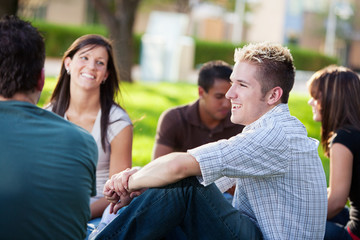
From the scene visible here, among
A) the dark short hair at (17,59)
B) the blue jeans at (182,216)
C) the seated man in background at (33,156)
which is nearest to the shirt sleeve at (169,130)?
the blue jeans at (182,216)

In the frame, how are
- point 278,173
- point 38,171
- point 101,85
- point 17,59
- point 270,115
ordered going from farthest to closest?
point 101,85, point 270,115, point 278,173, point 17,59, point 38,171

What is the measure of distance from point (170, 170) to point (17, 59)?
0.93 m

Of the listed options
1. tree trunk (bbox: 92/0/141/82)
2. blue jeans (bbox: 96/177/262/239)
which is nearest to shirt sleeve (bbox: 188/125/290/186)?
blue jeans (bbox: 96/177/262/239)

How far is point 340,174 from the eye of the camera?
3492 mm

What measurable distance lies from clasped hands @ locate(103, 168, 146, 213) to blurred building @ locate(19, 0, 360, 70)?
31442 millimetres

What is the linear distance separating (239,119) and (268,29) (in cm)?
4022

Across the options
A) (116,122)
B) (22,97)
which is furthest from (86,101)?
(22,97)

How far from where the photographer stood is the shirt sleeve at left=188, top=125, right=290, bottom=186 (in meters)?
2.61

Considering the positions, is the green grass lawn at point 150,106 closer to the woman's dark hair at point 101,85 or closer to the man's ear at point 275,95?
the woman's dark hair at point 101,85

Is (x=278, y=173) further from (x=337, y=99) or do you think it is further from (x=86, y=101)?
(x=86, y=101)

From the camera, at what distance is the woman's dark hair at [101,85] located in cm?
412

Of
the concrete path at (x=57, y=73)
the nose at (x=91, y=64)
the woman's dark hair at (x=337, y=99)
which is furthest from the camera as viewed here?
the concrete path at (x=57, y=73)

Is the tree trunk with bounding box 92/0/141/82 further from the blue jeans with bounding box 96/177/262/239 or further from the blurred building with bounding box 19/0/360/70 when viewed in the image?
the blurred building with bounding box 19/0/360/70

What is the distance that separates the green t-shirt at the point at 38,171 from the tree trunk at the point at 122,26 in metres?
11.2
